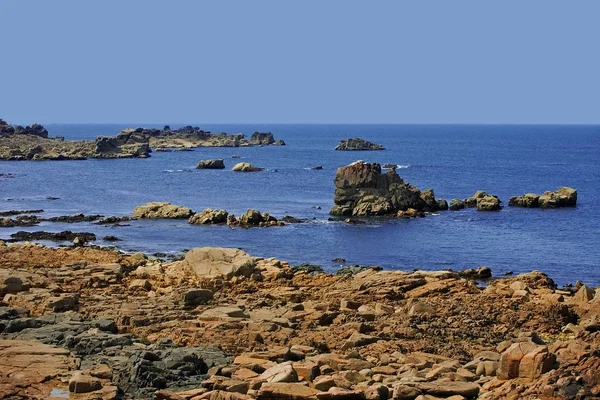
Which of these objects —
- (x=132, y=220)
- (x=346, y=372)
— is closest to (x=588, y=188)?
(x=132, y=220)

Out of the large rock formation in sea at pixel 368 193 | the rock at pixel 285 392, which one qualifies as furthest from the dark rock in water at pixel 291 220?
the rock at pixel 285 392

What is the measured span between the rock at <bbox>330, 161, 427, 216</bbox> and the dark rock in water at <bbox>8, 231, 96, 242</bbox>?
28844 millimetres

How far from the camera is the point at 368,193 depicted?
291 feet

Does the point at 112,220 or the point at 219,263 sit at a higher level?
the point at 219,263

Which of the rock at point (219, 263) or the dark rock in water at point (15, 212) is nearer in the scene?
the rock at point (219, 263)

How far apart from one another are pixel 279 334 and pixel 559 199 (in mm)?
71958

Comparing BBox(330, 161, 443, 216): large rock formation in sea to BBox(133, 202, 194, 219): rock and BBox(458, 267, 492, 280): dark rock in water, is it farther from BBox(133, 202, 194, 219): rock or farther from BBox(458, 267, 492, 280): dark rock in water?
BBox(458, 267, 492, 280): dark rock in water

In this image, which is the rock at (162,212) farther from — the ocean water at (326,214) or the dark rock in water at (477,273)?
the dark rock in water at (477,273)

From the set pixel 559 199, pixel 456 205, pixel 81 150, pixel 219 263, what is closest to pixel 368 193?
pixel 456 205

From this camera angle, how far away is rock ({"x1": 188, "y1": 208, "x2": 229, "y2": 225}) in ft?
264

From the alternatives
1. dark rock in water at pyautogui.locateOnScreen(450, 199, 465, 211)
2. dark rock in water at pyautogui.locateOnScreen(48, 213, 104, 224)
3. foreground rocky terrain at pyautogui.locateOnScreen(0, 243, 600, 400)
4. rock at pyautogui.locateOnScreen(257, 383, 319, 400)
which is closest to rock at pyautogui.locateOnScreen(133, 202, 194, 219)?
dark rock in water at pyautogui.locateOnScreen(48, 213, 104, 224)

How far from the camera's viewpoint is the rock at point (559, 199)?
93.5m

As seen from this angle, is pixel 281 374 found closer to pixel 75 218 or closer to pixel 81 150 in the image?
pixel 75 218

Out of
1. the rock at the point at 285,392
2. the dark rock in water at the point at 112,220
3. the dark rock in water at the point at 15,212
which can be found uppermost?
the rock at the point at 285,392
